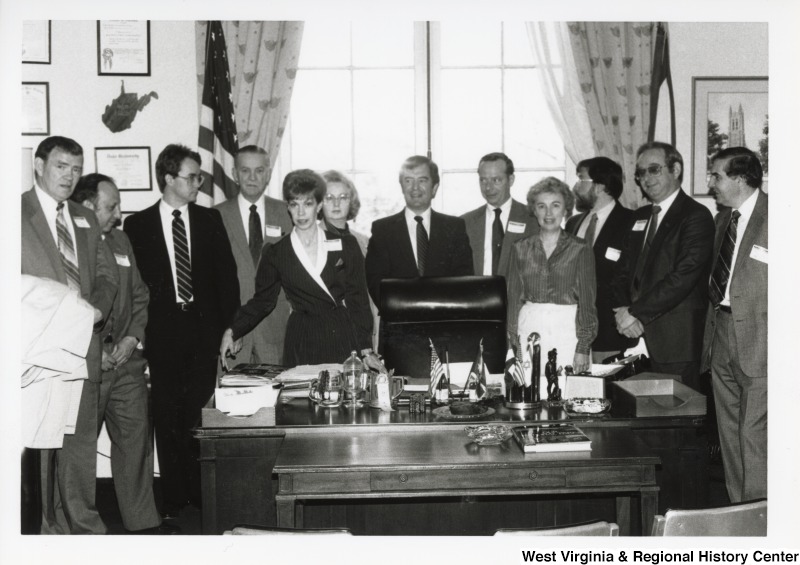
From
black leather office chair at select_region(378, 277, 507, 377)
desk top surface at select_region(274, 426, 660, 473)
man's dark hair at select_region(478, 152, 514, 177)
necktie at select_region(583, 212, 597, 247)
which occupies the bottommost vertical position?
desk top surface at select_region(274, 426, 660, 473)

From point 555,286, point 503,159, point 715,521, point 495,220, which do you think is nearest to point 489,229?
point 495,220

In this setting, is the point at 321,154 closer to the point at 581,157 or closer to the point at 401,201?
the point at 401,201

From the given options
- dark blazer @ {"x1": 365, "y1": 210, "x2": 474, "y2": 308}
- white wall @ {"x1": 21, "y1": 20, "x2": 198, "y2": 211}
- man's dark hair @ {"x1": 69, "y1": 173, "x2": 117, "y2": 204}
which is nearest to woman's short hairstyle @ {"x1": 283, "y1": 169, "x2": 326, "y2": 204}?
dark blazer @ {"x1": 365, "y1": 210, "x2": 474, "y2": 308}

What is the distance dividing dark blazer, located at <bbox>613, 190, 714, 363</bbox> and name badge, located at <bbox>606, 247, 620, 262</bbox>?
0.60 ft

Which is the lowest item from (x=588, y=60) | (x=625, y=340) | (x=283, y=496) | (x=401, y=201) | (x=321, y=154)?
(x=283, y=496)

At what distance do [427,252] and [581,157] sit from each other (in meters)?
1.40

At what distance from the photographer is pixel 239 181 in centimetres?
483

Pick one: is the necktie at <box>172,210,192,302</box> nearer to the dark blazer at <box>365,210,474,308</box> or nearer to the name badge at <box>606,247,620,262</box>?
the dark blazer at <box>365,210,474,308</box>

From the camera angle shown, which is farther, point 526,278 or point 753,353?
point 526,278

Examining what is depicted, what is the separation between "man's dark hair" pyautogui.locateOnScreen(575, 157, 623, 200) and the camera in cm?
462

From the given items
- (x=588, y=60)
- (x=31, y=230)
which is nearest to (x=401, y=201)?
(x=588, y=60)

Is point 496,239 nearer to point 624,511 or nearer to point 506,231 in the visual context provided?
point 506,231

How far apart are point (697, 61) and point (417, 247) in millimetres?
2219
